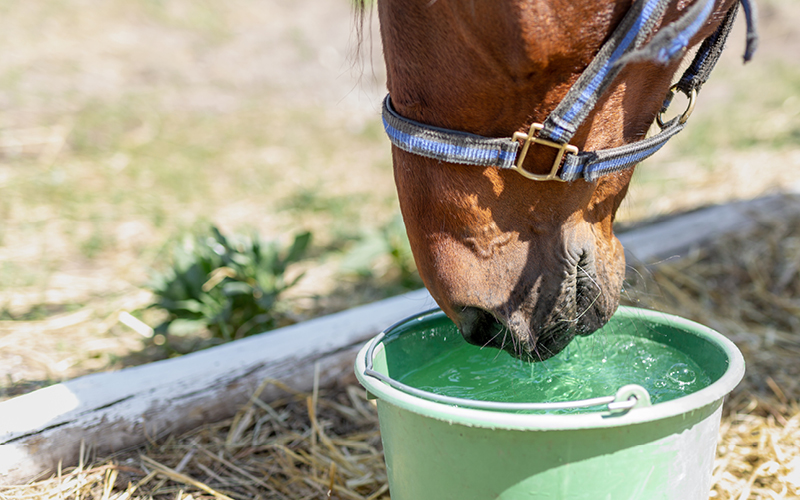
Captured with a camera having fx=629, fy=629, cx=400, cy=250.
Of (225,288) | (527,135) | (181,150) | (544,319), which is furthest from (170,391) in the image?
(181,150)

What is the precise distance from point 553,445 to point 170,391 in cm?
109

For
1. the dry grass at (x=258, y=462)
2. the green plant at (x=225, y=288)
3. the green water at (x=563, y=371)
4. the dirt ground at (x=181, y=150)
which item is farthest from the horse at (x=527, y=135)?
the green plant at (x=225, y=288)

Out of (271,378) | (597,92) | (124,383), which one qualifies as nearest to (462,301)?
(597,92)

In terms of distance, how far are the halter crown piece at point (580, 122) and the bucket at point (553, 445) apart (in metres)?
0.39

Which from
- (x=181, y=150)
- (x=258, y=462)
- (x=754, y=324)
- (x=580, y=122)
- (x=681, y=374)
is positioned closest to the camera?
(x=580, y=122)

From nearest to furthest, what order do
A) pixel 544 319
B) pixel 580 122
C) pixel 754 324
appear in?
pixel 580 122 < pixel 544 319 < pixel 754 324

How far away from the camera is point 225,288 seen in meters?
2.14

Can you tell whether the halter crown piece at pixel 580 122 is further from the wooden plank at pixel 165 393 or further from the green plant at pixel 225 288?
the green plant at pixel 225 288

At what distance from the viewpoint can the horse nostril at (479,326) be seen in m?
1.14

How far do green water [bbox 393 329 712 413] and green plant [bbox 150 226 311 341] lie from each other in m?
0.95

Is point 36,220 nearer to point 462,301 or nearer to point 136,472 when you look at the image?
point 136,472

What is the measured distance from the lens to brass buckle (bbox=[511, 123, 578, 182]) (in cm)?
105

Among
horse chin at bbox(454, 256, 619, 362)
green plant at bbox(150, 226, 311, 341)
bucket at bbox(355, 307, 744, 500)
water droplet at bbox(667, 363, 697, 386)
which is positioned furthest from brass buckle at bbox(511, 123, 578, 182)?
green plant at bbox(150, 226, 311, 341)

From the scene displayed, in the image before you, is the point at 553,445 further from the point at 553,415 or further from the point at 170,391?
the point at 170,391
